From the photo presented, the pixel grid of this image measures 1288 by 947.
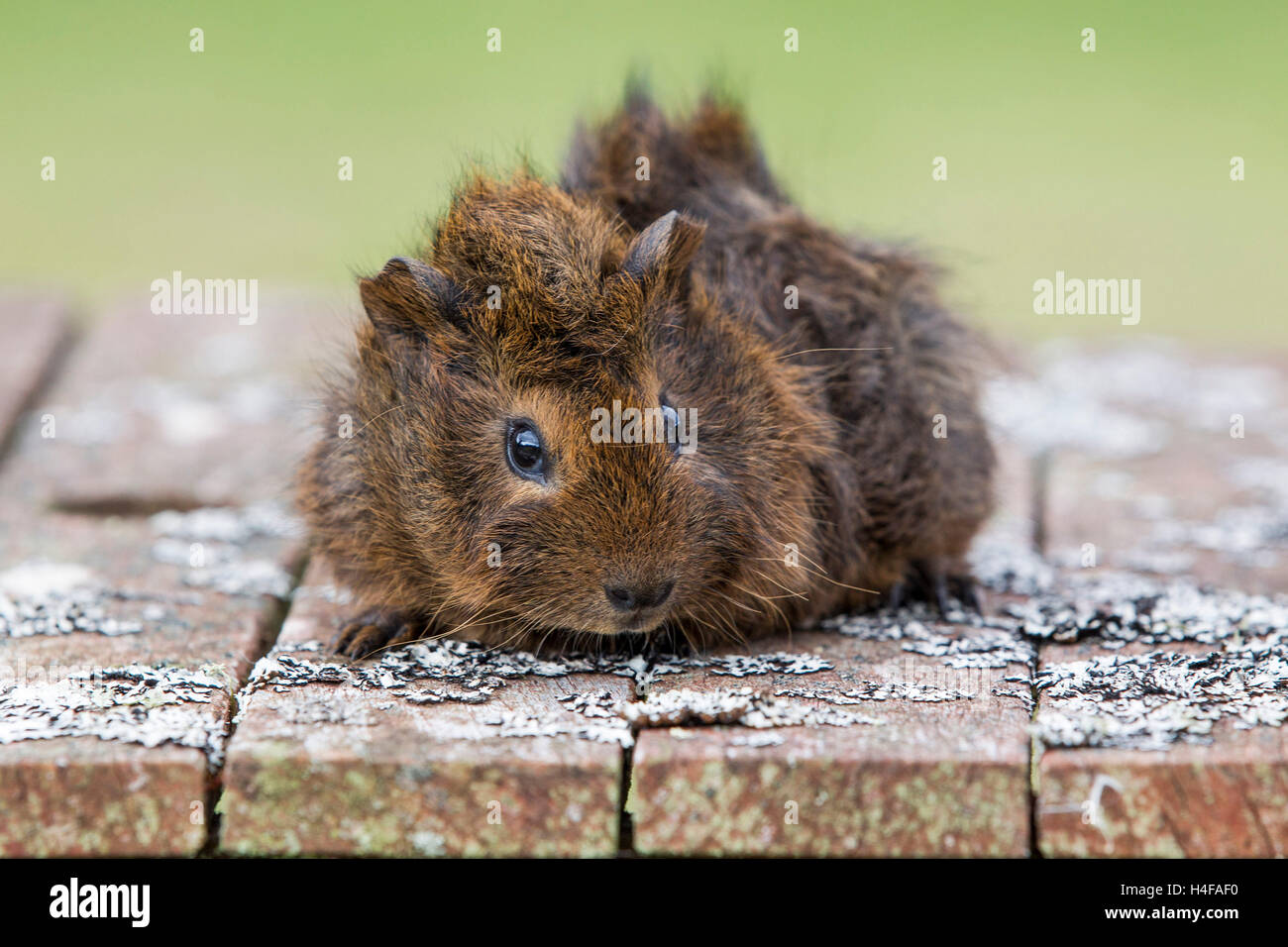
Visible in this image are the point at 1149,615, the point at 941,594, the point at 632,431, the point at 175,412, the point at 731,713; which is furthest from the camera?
the point at 175,412

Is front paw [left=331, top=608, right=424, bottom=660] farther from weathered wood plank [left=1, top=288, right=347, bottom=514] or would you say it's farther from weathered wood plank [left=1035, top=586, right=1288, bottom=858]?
weathered wood plank [left=1035, top=586, right=1288, bottom=858]

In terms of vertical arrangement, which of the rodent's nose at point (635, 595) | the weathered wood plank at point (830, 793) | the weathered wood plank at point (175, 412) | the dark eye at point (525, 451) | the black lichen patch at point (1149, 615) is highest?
the weathered wood plank at point (175, 412)

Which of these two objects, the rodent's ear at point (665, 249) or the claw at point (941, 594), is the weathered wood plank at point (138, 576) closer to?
the rodent's ear at point (665, 249)

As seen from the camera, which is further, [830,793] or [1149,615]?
[1149,615]

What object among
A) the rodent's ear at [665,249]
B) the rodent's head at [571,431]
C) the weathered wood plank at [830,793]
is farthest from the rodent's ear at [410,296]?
the weathered wood plank at [830,793]

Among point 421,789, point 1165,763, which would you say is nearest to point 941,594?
point 1165,763

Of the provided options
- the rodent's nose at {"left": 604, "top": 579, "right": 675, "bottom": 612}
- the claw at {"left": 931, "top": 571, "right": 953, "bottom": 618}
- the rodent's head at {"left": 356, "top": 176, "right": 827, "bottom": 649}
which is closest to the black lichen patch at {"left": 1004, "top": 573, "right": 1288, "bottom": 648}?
the claw at {"left": 931, "top": 571, "right": 953, "bottom": 618}

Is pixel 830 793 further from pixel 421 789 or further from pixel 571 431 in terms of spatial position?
pixel 571 431

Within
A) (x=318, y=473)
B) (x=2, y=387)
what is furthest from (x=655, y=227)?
(x=2, y=387)
